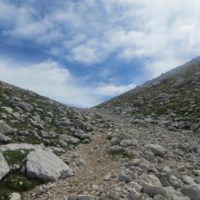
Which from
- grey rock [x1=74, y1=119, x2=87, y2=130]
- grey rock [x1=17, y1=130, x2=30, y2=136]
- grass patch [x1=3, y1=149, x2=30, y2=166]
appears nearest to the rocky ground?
grass patch [x1=3, y1=149, x2=30, y2=166]

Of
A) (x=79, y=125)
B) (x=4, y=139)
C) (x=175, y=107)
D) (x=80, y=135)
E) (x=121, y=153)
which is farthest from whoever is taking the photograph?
(x=175, y=107)

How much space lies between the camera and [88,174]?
1606 centimetres

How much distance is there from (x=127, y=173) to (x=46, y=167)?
3.14 meters

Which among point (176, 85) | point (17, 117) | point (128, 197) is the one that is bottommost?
point (128, 197)

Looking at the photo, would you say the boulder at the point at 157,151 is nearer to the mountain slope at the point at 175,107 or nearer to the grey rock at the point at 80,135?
the grey rock at the point at 80,135

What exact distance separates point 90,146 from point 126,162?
493 cm

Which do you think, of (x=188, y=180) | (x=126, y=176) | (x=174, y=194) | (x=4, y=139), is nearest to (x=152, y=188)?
(x=174, y=194)

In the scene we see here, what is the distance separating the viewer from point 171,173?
1645cm

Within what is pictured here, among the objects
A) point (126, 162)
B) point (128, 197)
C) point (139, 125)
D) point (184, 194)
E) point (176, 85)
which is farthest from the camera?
point (176, 85)

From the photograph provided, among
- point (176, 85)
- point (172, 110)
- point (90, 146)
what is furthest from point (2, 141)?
point (176, 85)

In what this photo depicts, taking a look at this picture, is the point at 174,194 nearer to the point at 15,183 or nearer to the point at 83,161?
the point at 83,161

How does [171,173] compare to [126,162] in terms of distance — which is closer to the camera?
[171,173]

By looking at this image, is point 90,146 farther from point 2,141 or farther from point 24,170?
point 24,170

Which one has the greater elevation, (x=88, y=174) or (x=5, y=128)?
(x=5, y=128)
